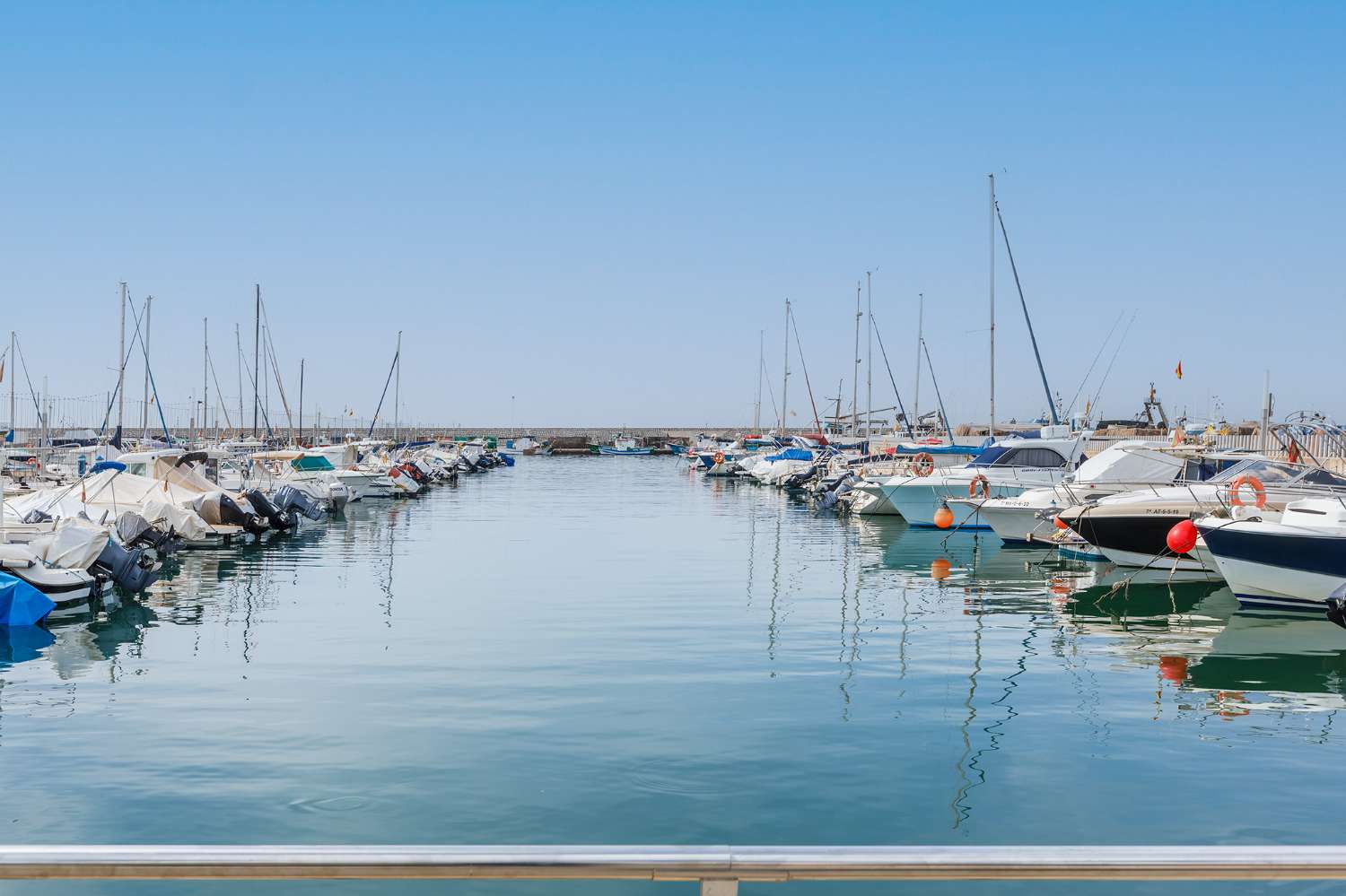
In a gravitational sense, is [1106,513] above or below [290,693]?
above

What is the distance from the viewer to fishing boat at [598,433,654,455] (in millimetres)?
146250

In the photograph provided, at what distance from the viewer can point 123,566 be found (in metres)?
22.8

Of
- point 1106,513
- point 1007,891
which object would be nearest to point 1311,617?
point 1106,513

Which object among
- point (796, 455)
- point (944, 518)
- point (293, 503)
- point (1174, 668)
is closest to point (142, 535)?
point (293, 503)

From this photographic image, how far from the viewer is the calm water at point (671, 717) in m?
9.43

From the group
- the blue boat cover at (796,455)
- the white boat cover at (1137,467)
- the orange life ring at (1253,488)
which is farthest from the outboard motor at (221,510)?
the blue boat cover at (796,455)

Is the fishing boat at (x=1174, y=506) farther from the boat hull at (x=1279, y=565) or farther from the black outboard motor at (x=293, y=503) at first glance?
the black outboard motor at (x=293, y=503)

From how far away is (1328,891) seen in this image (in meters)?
8.01

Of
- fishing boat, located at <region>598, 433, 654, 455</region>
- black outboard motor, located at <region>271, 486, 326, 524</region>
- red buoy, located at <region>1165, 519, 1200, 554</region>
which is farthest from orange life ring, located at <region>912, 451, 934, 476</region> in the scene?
fishing boat, located at <region>598, 433, 654, 455</region>

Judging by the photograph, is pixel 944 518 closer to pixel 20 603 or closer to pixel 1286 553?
pixel 1286 553

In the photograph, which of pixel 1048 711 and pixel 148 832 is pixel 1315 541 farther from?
pixel 148 832

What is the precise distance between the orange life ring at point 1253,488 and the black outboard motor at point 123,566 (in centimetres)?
2160

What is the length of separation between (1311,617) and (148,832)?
18835 mm

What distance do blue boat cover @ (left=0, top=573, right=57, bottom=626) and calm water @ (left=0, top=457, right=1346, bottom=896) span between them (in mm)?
501
